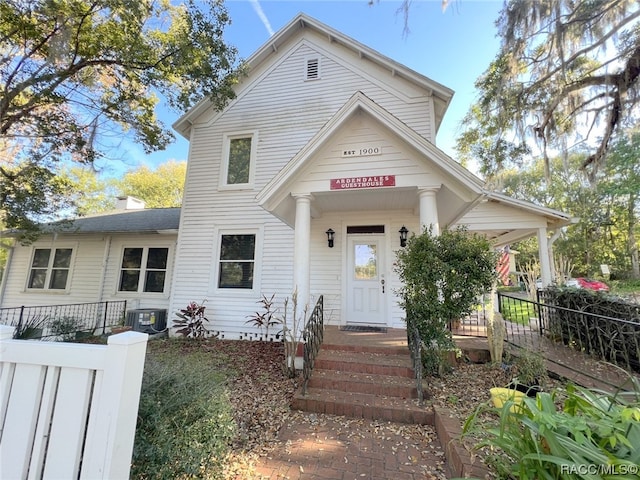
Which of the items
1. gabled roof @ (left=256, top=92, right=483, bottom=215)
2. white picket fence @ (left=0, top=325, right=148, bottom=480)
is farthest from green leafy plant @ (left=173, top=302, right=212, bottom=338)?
white picket fence @ (left=0, top=325, right=148, bottom=480)

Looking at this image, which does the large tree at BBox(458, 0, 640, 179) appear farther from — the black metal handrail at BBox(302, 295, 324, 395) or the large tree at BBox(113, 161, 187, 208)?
the large tree at BBox(113, 161, 187, 208)

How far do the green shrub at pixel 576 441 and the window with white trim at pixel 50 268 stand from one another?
46.8 ft

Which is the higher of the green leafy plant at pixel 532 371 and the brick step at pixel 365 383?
the green leafy plant at pixel 532 371

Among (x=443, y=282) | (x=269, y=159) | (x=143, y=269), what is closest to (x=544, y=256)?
(x=443, y=282)

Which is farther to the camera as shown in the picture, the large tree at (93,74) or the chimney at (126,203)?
the chimney at (126,203)

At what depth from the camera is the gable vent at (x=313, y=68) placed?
28.9 feet

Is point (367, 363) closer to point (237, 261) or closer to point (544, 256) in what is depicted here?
point (237, 261)

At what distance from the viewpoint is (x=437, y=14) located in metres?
6.41

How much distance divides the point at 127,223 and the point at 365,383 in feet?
37.1

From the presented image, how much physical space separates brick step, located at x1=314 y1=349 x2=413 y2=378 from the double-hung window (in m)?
5.95

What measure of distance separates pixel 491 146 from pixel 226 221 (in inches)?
391

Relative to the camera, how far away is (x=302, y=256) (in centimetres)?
562

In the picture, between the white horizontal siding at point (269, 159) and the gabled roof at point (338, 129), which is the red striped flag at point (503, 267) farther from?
the white horizontal siding at point (269, 159)

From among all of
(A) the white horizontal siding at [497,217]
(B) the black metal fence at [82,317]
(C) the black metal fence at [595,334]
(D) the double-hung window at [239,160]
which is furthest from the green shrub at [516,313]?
(B) the black metal fence at [82,317]
